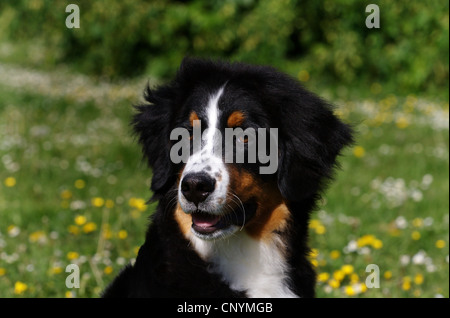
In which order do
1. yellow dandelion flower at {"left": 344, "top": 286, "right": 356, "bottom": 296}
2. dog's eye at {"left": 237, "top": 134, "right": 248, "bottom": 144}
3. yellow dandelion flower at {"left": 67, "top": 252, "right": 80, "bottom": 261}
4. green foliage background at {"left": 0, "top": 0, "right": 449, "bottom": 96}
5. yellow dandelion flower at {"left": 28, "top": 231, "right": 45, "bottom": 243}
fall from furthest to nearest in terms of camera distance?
green foliage background at {"left": 0, "top": 0, "right": 449, "bottom": 96}, yellow dandelion flower at {"left": 28, "top": 231, "right": 45, "bottom": 243}, yellow dandelion flower at {"left": 67, "top": 252, "right": 80, "bottom": 261}, yellow dandelion flower at {"left": 344, "top": 286, "right": 356, "bottom": 296}, dog's eye at {"left": 237, "top": 134, "right": 248, "bottom": 144}

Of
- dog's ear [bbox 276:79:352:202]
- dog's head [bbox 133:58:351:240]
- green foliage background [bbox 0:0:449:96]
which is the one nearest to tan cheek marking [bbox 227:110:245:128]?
dog's head [bbox 133:58:351:240]

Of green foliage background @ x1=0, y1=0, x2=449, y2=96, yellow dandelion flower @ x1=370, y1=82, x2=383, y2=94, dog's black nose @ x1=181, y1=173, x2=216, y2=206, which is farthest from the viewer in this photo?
yellow dandelion flower @ x1=370, y1=82, x2=383, y2=94

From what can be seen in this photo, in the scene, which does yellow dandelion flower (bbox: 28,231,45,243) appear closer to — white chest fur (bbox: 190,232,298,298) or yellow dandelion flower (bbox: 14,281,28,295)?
yellow dandelion flower (bbox: 14,281,28,295)

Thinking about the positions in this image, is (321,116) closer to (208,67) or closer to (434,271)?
(208,67)

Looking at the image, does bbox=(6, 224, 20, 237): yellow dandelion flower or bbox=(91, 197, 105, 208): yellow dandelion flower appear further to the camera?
bbox=(91, 197, 105, 208): yellow dandelion flower

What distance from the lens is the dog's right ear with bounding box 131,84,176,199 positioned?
3.22m

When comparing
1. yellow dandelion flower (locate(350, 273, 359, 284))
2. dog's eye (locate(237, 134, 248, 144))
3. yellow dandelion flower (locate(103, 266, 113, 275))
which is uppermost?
→ dog's eye (locate(237, 134, 248, 144))

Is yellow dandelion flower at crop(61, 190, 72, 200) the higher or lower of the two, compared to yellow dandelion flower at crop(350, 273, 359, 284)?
higher

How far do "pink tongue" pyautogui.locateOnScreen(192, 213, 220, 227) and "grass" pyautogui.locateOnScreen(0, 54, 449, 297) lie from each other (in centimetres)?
72

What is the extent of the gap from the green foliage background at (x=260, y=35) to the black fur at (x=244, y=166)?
7.69m

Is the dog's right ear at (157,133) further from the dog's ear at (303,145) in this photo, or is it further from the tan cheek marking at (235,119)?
the dog's ear at (303,145)

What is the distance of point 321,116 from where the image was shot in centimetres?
321

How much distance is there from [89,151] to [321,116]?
14.8 feet
